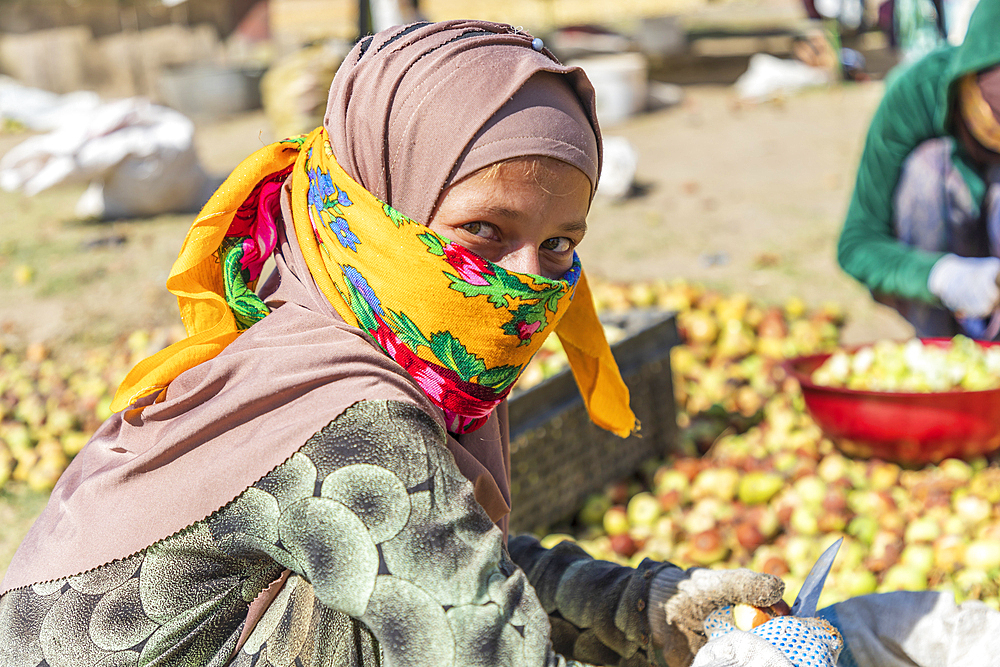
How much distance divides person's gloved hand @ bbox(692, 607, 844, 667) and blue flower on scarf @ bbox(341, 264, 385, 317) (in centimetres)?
67

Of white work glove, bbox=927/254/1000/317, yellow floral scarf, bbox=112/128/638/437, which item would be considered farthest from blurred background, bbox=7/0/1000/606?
yellow floral scarf, bbox=112/128/638/437

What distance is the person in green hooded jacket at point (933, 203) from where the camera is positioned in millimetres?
2867

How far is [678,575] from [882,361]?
173cm

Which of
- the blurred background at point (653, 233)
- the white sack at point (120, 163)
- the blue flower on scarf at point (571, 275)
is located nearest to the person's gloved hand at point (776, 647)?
the blue flower on scarf at point (571, 275)

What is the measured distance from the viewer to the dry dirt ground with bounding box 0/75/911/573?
4.58 metres

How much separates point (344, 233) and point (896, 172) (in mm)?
2631

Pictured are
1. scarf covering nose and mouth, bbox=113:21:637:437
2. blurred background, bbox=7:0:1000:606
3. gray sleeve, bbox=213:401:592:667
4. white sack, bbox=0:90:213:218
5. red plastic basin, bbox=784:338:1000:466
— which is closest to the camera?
gray sleeve, bbox=213:401:592:667

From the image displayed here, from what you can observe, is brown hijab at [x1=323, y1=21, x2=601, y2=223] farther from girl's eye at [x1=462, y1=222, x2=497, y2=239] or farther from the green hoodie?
the green hoodie

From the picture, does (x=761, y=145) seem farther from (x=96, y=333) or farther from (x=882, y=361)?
(x=96, y=333)

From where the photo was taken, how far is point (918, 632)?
1.62 metres

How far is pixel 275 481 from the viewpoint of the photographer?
1.07 metres

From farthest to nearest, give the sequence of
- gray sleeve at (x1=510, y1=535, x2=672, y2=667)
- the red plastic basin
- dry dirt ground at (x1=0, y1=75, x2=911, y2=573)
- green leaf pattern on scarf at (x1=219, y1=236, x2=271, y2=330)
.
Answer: dry dirt ground at (x1=0, y1=75, x2=911, y2=573)
the red plastic basin
gray sleeve at (x1=510, y1=535, x2=672, y2=667)
green leaf pattern on scarf at (x1=219, y1=236, x2=271, y2=330)

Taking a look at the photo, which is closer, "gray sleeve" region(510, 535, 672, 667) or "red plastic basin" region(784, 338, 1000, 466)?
"gray sleeve" region(510, 535, 672, 667)

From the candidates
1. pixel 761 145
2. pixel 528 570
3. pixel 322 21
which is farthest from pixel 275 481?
pixel 322 21
